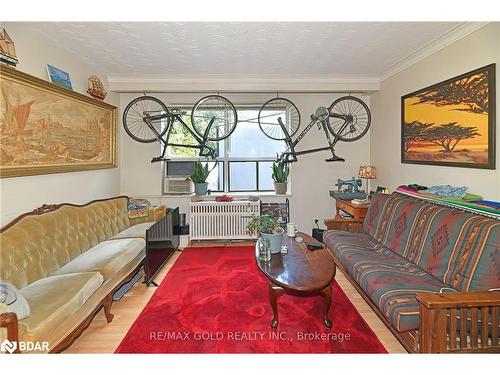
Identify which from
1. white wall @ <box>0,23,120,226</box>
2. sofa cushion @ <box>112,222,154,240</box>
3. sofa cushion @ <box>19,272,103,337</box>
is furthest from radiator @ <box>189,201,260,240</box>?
sofa cushion @ <box>19,272,103,337</box>

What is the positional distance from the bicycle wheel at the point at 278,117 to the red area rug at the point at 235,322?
2.57 metres

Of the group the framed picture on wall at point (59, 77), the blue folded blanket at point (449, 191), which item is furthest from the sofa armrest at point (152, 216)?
the blue folded blanket at point (449, 191)

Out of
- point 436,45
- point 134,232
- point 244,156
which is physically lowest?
point 134,232

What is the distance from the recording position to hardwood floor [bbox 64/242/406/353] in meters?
2.10

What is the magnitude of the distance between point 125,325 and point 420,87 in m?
4.20

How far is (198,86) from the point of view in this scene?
13.8ft

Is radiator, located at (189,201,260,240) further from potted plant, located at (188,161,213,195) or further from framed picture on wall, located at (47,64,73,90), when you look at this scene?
framed picture on wall, located at (47,64,73,90)

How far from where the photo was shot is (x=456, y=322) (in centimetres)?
158

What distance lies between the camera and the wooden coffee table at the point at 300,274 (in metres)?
2.05

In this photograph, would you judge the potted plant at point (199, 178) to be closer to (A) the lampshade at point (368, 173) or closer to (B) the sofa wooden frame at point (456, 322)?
(A) the lampshade at point (368, 173)

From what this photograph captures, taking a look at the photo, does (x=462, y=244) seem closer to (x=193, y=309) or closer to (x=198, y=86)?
(x=193, y=309)

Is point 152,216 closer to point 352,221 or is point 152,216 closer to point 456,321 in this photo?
point 352,221

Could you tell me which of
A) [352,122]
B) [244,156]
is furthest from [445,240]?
[244,156]
